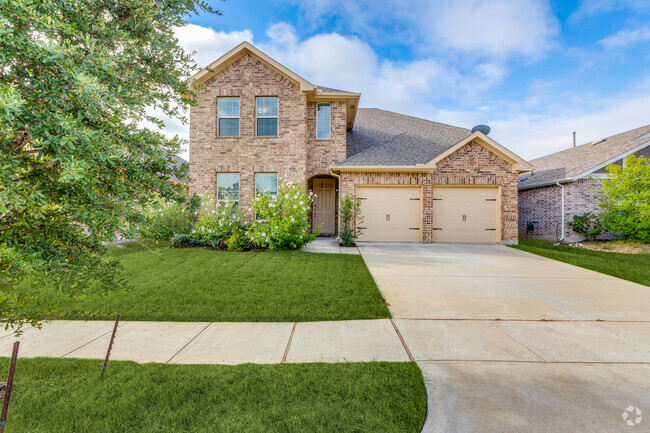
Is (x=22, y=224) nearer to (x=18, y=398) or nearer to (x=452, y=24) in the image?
(x=18, y=398)

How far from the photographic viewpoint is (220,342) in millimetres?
3326

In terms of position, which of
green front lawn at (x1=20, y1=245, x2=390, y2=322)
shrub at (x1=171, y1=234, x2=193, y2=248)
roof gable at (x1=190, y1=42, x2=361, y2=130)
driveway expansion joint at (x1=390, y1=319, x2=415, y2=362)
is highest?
roof gable at (x1=190, y1=42, x2=361, y2=130)

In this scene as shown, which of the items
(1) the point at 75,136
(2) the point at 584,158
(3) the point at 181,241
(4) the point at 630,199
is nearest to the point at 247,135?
(3) the point at 181,241

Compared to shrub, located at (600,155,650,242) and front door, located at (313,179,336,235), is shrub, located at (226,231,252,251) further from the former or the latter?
shrub, located at (600,155,650,242)

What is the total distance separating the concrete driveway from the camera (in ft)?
7.13

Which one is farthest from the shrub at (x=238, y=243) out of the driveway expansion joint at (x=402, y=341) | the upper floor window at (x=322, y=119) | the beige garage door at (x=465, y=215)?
the beige garage door at (x=465, y=215)

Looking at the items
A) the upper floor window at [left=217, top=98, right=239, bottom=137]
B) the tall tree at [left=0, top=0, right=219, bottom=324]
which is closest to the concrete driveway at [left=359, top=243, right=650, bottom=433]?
the tall tree at [left=0, top=0, right=219, bottom=324]

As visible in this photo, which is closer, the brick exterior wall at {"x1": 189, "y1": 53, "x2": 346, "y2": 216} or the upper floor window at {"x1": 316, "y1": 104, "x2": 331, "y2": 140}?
the brick exterior wall at {"x1": 189, "y1": 53, "x2": 346, "y2": 216}

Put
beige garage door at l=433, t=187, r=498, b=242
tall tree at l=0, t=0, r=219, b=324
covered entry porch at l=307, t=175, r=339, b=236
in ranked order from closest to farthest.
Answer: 1. tall tree at l=0, t=0, r=219, b=324
2. beige garage door at l=433, t=187, r=498, b=242
3. covered entry porch at l=307, t=175, r=339, b=236

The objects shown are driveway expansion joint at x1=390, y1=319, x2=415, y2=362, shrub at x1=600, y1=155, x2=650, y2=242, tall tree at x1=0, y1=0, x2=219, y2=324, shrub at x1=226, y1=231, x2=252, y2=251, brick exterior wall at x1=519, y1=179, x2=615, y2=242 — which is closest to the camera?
→ tall tree at x1=0, y1=0, x2=219, y2=324

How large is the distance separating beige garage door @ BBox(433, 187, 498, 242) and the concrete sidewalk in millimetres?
8115

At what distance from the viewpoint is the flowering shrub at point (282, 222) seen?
9.09 metres

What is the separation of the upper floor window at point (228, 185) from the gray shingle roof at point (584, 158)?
14246 millimetres

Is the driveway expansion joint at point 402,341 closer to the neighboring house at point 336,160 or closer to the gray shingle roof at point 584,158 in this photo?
the neighboring house at point 336,160
